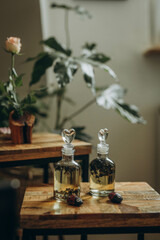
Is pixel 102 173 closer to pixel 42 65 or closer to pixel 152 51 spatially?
pixel 42 65

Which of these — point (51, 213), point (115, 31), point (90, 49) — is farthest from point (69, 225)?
point (115, 31)

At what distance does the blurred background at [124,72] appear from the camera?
7.95ft

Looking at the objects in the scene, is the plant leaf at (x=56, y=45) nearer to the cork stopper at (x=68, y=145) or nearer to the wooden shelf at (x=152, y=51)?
the wooden shelf at (x=152, y=51)

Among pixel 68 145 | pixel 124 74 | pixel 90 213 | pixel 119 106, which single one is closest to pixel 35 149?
pixel 68 145

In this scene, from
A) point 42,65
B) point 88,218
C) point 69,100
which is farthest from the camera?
point 69,100

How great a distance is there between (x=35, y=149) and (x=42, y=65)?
0.58m

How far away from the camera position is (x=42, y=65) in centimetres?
172

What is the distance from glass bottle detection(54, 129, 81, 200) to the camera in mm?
914

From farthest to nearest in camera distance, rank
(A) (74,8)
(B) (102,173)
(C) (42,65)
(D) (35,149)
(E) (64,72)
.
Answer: (A) (74,8)
(C) (42,65)
(E) (64,72)
(D) (35,149)
(B) (102,173)

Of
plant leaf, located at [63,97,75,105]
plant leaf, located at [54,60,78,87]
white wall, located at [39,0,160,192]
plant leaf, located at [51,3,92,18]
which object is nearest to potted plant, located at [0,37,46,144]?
plant leaf, located at [54,60,78,87]

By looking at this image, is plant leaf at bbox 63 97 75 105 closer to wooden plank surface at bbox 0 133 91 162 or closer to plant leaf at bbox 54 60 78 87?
plant leaf at bbox 54 60 78 87

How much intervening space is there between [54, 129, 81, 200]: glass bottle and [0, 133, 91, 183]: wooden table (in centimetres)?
37

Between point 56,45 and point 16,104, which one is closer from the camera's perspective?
point 16,104

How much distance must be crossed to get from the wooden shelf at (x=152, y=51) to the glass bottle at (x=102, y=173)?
59.8 inches
